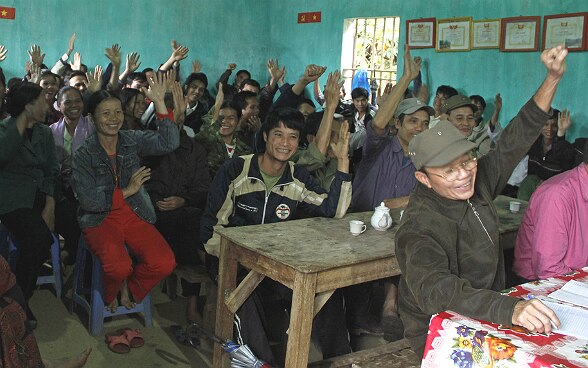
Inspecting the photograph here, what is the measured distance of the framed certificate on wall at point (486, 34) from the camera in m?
6.32

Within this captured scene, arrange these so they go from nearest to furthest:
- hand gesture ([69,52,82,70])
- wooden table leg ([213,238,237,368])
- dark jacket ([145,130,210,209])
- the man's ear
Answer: the man's ear, wooden table leg ([213,238,237,368]), dark jacket ([145,130,210,209]), hand gesture ([69,52,82,70])

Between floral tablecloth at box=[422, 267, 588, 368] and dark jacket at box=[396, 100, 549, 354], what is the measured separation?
1.5 inches

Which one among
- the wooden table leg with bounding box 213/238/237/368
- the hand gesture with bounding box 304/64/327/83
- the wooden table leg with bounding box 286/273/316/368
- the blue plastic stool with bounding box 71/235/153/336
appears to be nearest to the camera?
the wooden table leg with bounding box 286/273/316/368

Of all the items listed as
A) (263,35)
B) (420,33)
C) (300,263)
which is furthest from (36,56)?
(300,263)

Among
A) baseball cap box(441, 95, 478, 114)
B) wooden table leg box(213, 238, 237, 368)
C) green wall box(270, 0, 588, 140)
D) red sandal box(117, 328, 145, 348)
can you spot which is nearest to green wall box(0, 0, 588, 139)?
green wall box(270, 0, 588, 140)

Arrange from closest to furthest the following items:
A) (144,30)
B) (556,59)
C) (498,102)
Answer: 1. (556,59)
2. (498,102)
3. (144,30)

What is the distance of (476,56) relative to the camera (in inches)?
258

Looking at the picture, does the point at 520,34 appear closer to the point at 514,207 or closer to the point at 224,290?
the point at 514,207

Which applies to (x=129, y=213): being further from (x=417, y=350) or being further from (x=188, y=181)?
(x=417, y=350)

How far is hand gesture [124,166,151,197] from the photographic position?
11.4ft

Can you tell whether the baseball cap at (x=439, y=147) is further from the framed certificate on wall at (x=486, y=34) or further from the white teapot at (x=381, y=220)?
the framed certificate on wall at (x=486, y=34)

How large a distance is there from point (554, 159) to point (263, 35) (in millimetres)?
4821

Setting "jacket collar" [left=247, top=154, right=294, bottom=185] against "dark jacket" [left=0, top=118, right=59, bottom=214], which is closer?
A: "jacket collar" [left=247, top=154, right=294, bottom=185]

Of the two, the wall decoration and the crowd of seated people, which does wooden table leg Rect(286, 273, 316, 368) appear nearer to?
the crowd of seated people
